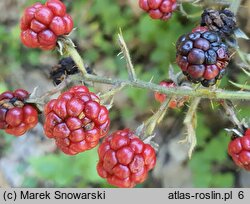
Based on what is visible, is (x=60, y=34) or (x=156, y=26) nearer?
(x=60, y=34)

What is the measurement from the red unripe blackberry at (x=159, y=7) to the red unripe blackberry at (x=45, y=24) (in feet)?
1.44

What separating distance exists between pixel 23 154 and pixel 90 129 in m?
2.54

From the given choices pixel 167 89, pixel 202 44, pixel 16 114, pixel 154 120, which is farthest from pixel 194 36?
pixel 16 114

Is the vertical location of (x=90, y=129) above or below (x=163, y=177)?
above

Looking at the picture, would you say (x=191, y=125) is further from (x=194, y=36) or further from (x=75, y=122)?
(x=75, y=122)

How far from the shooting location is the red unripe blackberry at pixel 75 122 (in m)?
1.59

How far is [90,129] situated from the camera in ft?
5.31

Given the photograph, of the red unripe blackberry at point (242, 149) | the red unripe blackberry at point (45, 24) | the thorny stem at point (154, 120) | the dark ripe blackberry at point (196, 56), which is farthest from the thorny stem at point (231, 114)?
the red unripe blackberry at point (45, 24)

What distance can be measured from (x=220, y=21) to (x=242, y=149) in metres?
0.57

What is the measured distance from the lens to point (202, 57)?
5.30 ft
